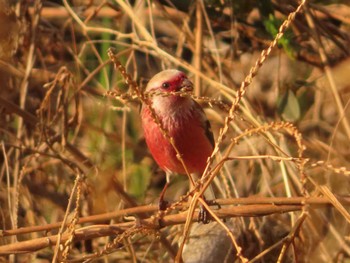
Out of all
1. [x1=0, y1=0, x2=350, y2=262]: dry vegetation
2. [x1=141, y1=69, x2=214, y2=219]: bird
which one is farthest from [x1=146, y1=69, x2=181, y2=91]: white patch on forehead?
[x1=0, y1=0, x2=350, y2=262]: dry vegetation

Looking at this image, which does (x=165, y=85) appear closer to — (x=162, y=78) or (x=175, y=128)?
(x=162, y=78)

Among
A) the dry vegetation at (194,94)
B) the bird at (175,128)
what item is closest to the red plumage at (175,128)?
the bird at (175,128)

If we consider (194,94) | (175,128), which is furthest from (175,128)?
(194,94)

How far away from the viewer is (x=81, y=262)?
3221mm

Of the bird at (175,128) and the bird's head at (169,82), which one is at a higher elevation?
the bird's head at (169,82)

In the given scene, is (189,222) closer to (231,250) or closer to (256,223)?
(231,250)

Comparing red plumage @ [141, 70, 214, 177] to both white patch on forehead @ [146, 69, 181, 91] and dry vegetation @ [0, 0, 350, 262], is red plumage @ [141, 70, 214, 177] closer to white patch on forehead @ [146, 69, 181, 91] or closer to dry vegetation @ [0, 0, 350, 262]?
white patch on forehead @ [146, 69, 181, 91]

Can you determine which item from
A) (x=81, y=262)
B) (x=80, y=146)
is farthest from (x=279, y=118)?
(x=81, y=262)

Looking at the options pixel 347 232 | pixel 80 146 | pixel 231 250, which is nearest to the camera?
pixel 231 250

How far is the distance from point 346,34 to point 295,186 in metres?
1.06

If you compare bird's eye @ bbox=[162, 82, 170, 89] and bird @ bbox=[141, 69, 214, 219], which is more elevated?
bird's eye @ bbox=[162, 82, 170, 89]

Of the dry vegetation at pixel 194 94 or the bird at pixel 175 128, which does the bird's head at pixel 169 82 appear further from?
the dry vegetation at pixel 194 94

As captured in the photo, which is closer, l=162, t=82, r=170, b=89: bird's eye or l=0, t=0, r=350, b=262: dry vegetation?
l=162, t=82, r=170, b=89: bird's eye

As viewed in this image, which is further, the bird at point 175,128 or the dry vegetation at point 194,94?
the dry vegetation at point 194,94
